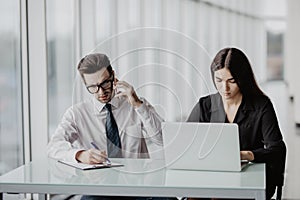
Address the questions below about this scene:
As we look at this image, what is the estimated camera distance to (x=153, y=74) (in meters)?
3.47

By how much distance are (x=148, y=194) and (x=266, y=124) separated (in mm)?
738

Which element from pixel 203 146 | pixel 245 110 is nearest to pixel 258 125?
pixel 245 110

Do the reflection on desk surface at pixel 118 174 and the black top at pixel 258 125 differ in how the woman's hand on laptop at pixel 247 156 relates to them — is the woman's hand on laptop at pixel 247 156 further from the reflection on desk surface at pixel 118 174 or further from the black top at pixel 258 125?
the reflection on desk surface at pixel 118 174

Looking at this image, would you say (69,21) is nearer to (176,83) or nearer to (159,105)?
(176,83)

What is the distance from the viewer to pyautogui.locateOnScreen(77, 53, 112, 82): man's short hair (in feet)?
9.01

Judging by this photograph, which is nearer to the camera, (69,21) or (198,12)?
(69,21)

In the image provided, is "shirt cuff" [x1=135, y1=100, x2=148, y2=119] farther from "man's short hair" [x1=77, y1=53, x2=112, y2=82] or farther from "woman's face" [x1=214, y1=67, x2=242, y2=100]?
"woman's face" [x1=214, y1=67, x2=242, y2=100]

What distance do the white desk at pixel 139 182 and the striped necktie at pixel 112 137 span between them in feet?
0.83

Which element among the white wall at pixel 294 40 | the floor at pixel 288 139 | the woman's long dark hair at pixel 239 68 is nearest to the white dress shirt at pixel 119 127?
the woman's long dark hair at pixel 239 68

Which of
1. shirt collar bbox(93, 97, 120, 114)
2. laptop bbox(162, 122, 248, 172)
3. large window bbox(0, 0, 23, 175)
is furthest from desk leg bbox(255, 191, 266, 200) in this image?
large window bbox(0, 0, 23, 175)

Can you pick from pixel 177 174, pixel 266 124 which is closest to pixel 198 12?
pixel 266 124

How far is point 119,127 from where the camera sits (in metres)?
2.77

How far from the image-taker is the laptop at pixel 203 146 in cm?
236

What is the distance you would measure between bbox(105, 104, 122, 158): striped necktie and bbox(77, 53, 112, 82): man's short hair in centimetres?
18
